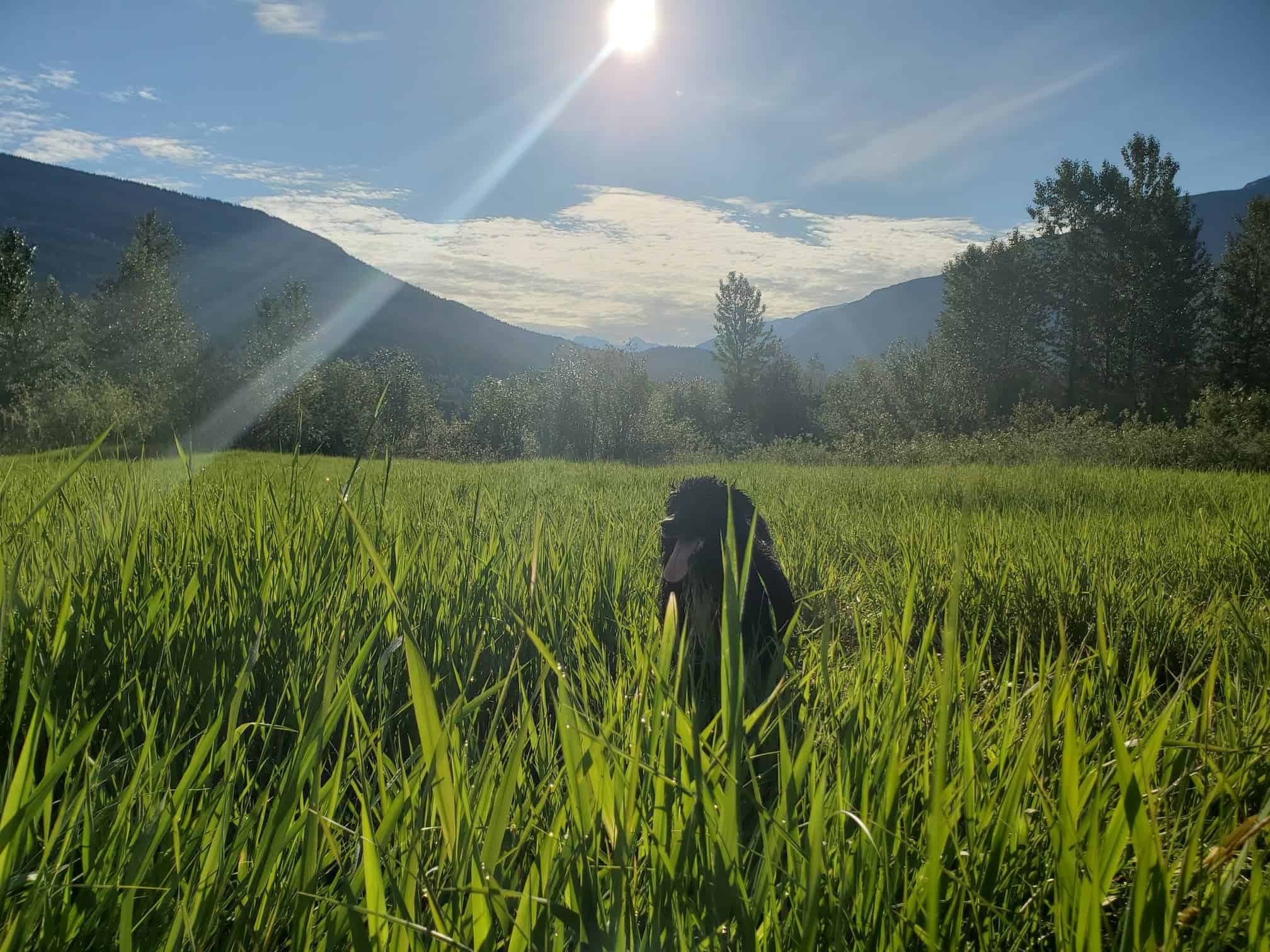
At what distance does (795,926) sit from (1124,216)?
146ft

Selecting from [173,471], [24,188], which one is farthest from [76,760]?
[24,188]

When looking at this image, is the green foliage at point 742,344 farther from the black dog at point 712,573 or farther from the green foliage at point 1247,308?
the black dog at point 712,573

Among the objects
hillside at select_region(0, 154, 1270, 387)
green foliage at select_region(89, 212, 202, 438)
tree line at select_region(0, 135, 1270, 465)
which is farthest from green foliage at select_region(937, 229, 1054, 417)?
hillside at select_region(0, 154, 1270, 387)

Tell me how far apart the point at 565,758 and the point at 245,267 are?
172m

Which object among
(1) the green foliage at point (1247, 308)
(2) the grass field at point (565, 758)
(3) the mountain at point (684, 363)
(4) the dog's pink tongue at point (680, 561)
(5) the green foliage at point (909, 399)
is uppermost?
(3) the mountain at point (684, 363)

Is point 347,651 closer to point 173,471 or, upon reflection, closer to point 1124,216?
point 173,471

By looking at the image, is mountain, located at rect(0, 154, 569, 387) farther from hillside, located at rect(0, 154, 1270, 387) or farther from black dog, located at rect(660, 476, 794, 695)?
black dog, located at rect(660, 476, 794, 695)

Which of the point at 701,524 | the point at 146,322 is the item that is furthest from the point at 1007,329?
the point at 146,322

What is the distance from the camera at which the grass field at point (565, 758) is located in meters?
0.58

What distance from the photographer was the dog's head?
150 centimetres

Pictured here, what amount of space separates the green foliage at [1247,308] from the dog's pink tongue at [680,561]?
40698 mm

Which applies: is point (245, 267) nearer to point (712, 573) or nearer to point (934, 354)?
point (934, 354)

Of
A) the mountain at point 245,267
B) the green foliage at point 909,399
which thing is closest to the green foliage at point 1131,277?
the green foliage at point 909,399

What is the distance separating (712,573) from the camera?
4.88 feet
